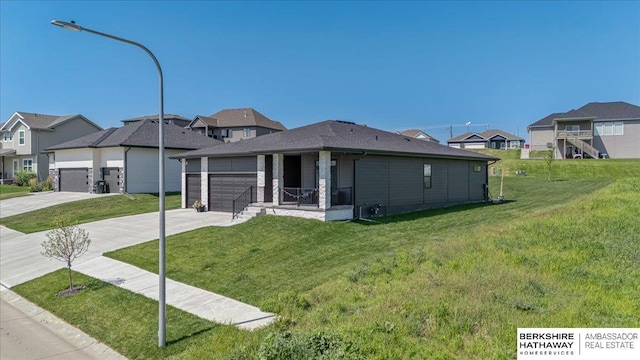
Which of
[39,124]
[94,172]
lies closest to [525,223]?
[94,172]

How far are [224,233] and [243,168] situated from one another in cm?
545

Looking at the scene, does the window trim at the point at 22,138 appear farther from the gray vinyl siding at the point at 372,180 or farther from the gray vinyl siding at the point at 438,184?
the gray vinyl siding at the point at 438,184

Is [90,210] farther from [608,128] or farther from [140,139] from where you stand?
[608,128]

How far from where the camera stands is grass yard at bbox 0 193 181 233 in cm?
2080

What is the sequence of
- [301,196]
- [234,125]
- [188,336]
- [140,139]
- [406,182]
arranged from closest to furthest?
[188,336] < [301,196] < [406,182] < [140,139] < [234,125]

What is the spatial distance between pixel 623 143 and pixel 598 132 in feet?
8.74

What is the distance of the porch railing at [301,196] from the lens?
17.1m

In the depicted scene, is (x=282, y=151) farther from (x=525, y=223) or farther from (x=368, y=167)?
(x=525, y=223)

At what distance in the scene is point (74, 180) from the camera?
31.9 metres

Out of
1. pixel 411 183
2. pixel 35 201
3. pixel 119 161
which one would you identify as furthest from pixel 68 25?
pixel 35 201

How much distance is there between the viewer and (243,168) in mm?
20016

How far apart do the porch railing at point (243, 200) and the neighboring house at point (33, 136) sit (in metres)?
30.6

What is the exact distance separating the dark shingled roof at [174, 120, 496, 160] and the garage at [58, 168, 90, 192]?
45.5 feet

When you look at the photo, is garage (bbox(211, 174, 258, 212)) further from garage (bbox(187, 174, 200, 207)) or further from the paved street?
the paved street
